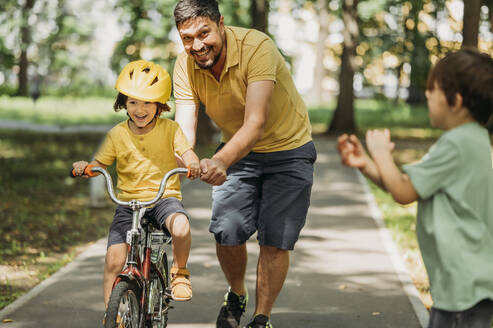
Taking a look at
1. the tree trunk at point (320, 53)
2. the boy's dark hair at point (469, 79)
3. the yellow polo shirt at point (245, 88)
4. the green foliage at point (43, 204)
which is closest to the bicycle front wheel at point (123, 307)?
the yellow polo shirt at point (245, 88)

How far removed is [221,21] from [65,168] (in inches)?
453

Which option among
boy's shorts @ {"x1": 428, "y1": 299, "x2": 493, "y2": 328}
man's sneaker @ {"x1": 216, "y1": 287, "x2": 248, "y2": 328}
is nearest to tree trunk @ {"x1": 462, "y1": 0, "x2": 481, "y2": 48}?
man's sneaker @ {"x1": 216, "y1": 287, "x2": 248, "y2": 328}

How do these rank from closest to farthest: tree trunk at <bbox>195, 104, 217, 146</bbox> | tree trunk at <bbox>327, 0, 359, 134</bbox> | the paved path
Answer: the paved path, tree trunk at <bbox>195, 104, 217, 146</bbox>, tree trunk at <bbox>327, 0, 359, 134</bbox>

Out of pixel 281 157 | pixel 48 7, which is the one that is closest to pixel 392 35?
pixel 48 7

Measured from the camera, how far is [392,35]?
29312mm

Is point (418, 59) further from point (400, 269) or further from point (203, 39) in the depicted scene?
point (203, 39)

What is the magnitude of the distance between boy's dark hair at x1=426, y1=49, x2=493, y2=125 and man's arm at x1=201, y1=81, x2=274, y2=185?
1.24 meters

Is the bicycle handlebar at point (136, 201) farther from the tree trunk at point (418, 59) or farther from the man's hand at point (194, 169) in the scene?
the tree trunk at point (418, 59)

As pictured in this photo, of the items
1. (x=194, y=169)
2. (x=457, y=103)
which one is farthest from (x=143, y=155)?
(x=457, y=103)

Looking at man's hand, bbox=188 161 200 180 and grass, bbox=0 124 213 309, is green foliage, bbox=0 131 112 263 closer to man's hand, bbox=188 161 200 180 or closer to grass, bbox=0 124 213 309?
grass, bbox=0 124 213 309

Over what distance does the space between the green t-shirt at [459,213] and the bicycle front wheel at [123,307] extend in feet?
4.91

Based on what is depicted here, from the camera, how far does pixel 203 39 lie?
4113mm

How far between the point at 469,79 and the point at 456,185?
1.33 ft

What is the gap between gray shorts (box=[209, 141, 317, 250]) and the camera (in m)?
4.63
